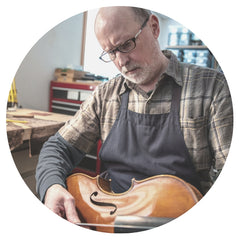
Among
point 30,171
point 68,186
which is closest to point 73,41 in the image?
point 30,171

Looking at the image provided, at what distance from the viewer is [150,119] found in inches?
29.2

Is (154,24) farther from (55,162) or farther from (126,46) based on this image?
(55,162)

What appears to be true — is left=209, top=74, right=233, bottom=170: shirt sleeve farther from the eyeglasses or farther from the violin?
the eyeglasses

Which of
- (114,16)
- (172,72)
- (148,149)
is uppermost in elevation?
(114,16)

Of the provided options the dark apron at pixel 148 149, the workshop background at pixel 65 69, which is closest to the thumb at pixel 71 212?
the dark apron at pixel 148 149

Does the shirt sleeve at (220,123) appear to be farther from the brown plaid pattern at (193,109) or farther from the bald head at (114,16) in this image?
the bald head at (114,16)

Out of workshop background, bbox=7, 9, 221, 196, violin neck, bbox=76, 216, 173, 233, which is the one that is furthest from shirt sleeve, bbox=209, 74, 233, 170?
workshop background, bbox=7, 9, 221, 196

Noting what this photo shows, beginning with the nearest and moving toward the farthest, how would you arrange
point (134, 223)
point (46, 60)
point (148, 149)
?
point (134, 223)
point (148, 149)
point (46, 60)

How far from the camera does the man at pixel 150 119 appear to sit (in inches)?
27.8

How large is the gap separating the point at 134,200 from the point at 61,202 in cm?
21

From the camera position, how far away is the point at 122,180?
77 cm

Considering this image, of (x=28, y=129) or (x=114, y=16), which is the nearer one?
(x=114, y=16)

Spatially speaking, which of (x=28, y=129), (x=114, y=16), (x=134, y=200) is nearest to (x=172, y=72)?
(x=114, y=16)

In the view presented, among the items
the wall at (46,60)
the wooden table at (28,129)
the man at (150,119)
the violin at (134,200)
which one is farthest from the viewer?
the wall at (46,60)
